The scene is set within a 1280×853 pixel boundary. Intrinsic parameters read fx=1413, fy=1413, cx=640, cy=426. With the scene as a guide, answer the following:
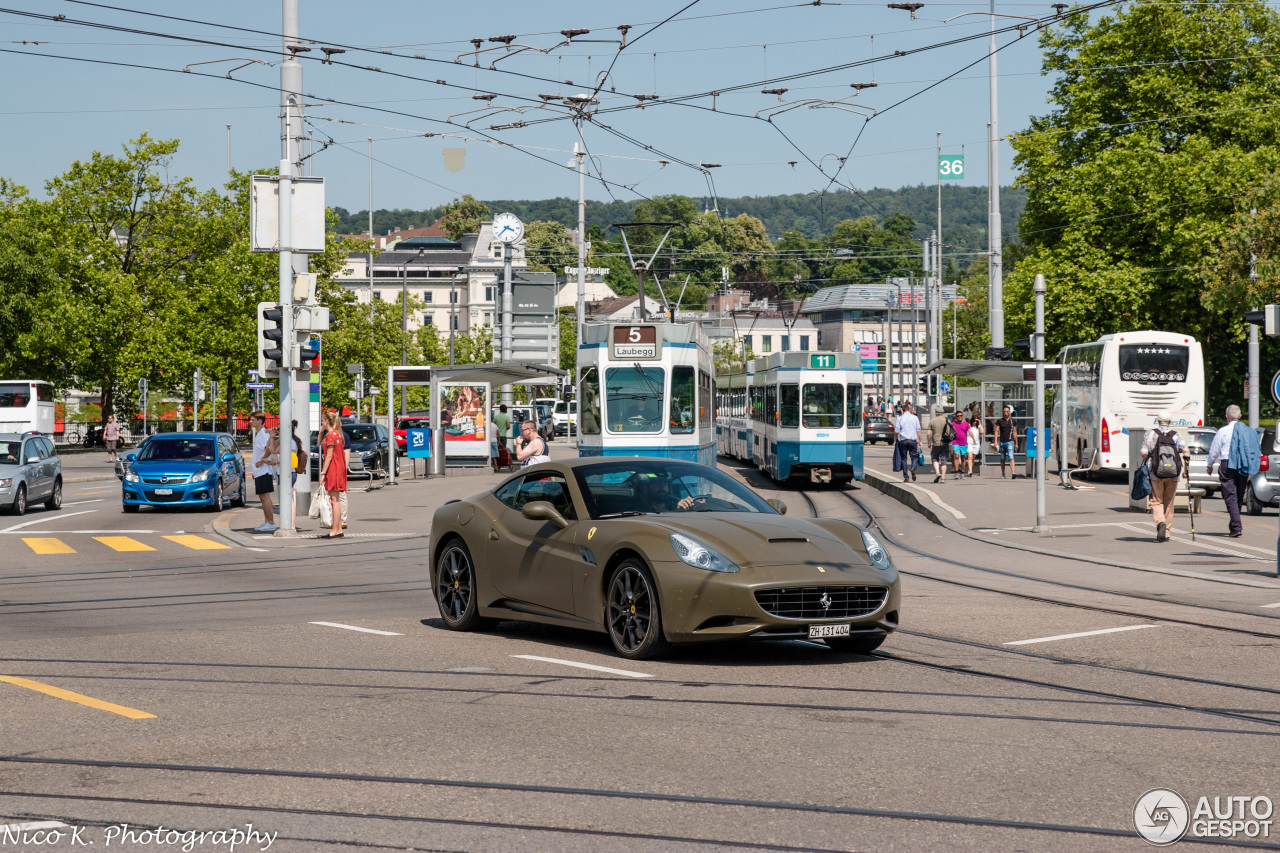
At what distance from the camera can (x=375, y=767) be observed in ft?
19.8

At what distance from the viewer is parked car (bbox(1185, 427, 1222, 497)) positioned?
29391mm

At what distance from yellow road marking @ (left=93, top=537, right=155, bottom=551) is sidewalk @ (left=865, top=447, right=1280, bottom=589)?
484 inches

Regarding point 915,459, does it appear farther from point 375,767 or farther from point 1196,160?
point 375,767

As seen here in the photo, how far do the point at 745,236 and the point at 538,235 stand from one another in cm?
2425

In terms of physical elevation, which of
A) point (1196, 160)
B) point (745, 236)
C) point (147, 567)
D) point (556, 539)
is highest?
point (745, 236)

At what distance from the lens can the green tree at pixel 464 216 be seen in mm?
161250

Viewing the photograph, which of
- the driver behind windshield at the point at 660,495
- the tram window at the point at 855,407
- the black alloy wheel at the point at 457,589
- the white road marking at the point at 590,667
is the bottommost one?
the white road marking at the point at 590,667

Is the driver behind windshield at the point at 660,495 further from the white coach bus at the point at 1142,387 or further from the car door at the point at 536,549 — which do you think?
the white coach bus at the point at 1142,387

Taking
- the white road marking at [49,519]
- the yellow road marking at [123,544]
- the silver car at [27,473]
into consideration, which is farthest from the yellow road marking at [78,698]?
the silver car at [27,473]

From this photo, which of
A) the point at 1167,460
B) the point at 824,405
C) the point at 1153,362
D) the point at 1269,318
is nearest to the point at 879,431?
the point at 1153,362

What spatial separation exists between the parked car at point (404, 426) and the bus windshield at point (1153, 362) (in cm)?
1962

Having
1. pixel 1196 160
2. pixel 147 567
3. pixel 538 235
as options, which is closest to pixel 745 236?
pixel 538 235

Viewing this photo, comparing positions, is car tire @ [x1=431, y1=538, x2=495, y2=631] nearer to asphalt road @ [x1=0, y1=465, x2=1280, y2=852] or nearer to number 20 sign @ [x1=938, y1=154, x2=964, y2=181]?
asphalt road @ [x1=0, y1=465, x2=1280, y2=852]

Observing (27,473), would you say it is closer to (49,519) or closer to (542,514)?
(49,519)
